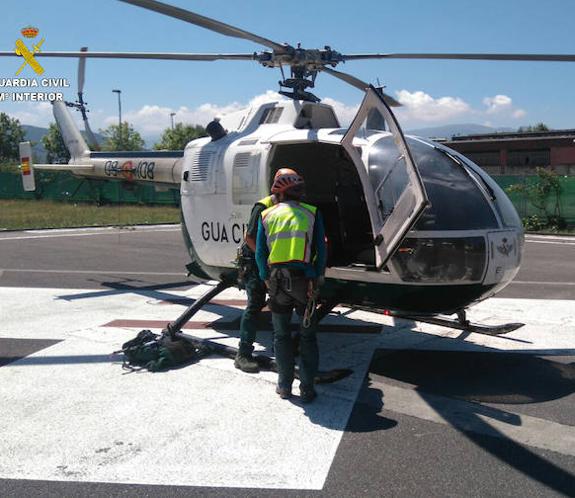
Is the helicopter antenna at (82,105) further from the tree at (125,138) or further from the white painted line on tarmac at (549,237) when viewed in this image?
the tree at (125,138)

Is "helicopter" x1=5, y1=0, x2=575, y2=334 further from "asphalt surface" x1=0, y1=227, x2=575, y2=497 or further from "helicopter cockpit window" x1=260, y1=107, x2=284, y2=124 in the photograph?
"asphalt surface" x1=0, y1=227, x2=575, y2=497

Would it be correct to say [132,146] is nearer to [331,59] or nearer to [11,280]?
[11,280]

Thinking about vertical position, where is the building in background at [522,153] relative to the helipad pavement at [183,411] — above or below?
above

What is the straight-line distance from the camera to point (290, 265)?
4652 mm

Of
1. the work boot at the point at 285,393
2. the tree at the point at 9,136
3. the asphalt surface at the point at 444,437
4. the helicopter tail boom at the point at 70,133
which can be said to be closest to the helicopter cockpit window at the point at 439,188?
the asphalt surface at the point at 444,437

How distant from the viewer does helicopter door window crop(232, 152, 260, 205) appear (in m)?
6.29

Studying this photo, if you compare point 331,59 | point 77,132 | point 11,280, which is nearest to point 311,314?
point 331,59

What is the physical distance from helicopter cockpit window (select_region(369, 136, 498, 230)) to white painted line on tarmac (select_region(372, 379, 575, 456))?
146 cm

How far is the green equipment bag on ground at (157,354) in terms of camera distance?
569 centimetres

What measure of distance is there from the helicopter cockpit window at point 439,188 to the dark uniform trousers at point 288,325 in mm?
1091

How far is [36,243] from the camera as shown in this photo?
1741 centimetres

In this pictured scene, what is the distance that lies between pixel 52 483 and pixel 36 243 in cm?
1525

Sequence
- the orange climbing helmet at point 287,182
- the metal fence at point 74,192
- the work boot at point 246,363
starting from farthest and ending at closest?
1. the metal fence at point 74,192
2. the work boot at point 246,363
3. the orange climbing helmet at point 287,182

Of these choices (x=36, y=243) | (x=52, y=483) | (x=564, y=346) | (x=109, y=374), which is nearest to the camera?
(x=52, y=483)
